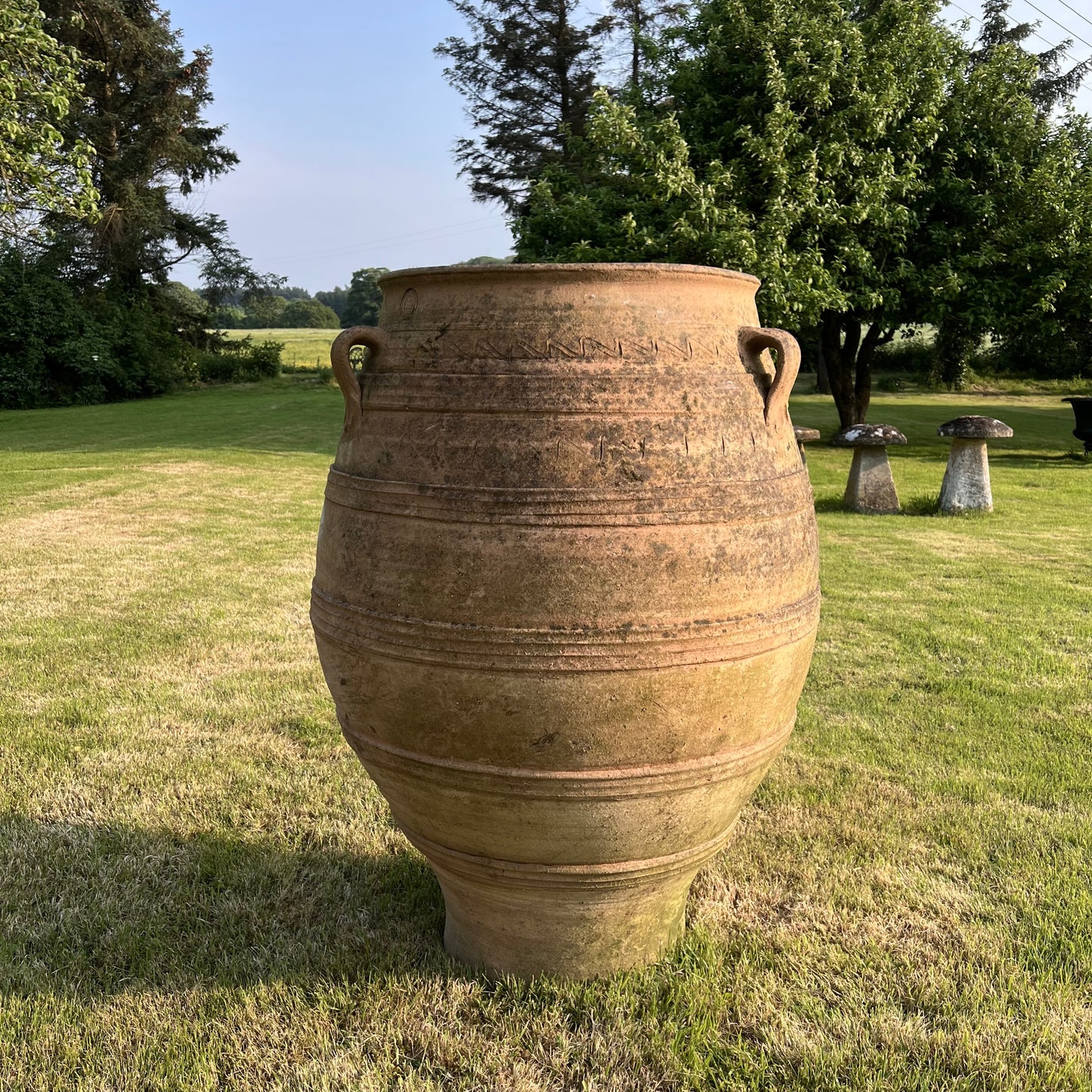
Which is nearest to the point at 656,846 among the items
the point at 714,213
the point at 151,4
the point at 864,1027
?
the point at 864,1027

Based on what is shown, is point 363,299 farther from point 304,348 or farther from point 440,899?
point 440,899

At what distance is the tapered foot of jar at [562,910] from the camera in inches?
104

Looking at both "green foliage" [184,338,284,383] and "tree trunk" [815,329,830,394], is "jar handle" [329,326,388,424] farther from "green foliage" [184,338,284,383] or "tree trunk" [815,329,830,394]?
"green foliage" [184,338,284,383]

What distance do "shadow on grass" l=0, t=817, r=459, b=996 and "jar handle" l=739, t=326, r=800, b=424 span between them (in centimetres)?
197

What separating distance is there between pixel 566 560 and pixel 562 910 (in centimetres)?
112

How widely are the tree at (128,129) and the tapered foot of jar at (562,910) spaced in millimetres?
29365

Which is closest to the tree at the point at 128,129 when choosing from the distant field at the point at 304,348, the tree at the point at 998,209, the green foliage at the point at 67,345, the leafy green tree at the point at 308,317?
the green foliage at the point at 67,345

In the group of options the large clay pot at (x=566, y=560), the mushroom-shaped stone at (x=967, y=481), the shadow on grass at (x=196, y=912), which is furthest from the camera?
the mushroom-shaped stone at (x=967, y=481)

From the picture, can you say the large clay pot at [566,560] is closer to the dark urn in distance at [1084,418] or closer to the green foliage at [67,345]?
the dark urn in distance at [1084,418]

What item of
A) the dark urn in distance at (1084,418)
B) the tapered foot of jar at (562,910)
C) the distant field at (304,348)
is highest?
the distant field at (304,348)

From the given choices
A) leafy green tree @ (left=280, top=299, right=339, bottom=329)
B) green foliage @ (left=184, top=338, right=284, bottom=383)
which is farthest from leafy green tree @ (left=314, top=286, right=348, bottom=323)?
green foliage @ (left=184, top=338, right=284, bottom=383)

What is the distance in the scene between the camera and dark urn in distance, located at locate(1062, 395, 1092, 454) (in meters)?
15.8

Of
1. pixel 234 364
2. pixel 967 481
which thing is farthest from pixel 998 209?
Result: pixel 234 364

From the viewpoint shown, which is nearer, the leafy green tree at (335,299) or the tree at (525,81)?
the tree at (525,81)
